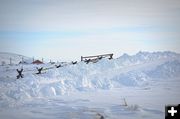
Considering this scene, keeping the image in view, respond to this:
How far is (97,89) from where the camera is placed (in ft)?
13.0

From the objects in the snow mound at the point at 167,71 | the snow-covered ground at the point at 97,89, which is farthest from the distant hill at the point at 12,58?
the snow mound at the point at 167,71

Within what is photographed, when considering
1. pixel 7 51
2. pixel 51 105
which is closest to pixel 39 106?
pixel 51 105

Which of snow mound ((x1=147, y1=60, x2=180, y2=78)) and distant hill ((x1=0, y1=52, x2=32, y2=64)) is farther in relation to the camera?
snow mound ((x1=147, y1=60, x2=180, y2=78))

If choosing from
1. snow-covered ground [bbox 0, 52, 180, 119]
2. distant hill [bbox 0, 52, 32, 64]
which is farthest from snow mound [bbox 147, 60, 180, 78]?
distant hill [bbox 0, 52, 32, 64]

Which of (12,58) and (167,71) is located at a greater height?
(12,58)

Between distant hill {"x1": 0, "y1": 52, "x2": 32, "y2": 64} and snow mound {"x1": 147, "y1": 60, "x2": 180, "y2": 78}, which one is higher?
distant hill {"x1": 0, "y1": 52, "x2": 32, "y2": 64}

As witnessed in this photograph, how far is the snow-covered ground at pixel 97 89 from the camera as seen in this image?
12.3 ft

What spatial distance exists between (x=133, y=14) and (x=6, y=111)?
2080 mm

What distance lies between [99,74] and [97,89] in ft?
0.69

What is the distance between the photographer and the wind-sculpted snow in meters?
3.90

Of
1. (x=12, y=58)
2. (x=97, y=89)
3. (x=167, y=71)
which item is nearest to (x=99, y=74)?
(x=97, y=89)

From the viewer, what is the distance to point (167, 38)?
406 cm

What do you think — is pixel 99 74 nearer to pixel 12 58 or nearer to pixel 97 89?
pixel 97 89

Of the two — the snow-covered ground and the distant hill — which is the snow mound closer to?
the snow-covered ground
